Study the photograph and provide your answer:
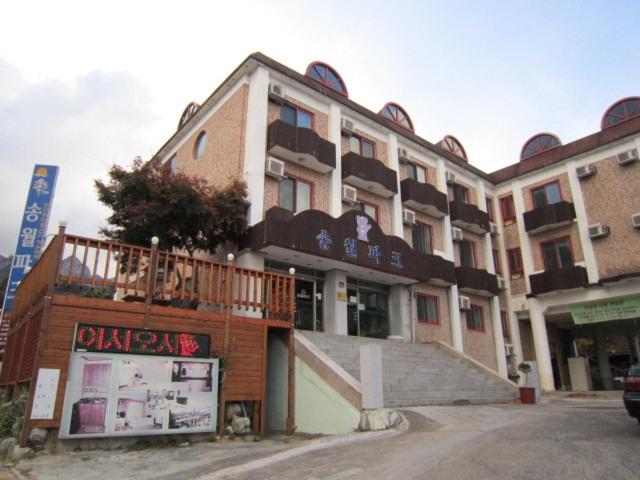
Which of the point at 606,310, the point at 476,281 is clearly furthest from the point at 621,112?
the point at 476,281

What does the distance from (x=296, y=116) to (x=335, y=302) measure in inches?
265

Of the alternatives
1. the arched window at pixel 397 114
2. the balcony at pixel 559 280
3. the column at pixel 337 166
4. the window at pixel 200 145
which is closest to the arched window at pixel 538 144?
the balcony at pixel 559 280

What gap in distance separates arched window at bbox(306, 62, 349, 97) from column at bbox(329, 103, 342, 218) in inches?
51.2

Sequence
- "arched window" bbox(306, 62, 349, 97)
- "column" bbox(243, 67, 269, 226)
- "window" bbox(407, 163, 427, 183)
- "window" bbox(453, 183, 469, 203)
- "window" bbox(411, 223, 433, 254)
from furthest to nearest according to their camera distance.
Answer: "window" bbox(453, 183, 469, 203) < "window" bbox(407, 163, 427, 183) < "window" bbox(411, 223, 433, 254) < "arched window" bbox(306, 62, 349, 97) < "column" bbox(243, 67, 269, 226)

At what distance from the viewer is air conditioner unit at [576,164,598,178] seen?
71.0ft

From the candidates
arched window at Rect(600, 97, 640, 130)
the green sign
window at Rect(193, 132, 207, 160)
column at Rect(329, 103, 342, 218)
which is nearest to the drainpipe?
column at Rect(329, 103, 342, 218)

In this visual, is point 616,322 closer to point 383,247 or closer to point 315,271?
point 383,247

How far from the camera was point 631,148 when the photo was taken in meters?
20.6

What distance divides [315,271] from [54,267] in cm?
955

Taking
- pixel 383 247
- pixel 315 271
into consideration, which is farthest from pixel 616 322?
pixel 315 271

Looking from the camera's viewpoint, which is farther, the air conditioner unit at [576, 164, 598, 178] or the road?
the air conditioner unit at [576, 164, 598, 178]

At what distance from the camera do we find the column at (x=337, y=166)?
17000 millimetres

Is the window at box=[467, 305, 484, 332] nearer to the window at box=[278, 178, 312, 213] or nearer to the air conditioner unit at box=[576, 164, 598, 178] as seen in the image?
the air conditioner unit at box=[576, 164, 598, 178]

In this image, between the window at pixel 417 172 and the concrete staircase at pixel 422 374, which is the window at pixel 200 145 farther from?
the concrete staircase at pixel 422 374
